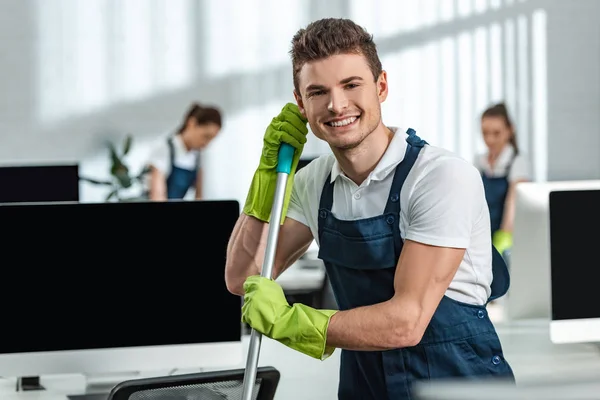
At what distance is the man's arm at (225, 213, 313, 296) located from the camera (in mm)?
2227

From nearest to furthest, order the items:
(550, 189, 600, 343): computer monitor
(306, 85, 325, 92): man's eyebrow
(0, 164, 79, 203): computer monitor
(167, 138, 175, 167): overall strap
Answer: (306, 85, 325, 92): man's eyebrow < (550, 189, 600, 343): computer monitor < (0, 164, 79, 203): computer monitor < (167, 138, 175, 167): overall strap

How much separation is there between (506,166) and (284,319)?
4429 millimetres

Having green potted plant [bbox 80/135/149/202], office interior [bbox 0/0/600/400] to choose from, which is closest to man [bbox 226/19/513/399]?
office interior [bbox 0/0/600/400]

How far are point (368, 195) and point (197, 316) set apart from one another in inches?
25.0

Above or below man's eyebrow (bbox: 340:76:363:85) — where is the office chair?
below

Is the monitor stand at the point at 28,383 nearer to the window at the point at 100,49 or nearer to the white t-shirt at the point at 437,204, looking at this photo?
the white t-shirt at the point at 437,204

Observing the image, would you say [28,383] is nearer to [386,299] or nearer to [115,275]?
[115,275]

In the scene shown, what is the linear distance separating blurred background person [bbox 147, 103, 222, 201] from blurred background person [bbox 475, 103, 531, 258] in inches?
62.6

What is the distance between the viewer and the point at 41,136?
7129 mm

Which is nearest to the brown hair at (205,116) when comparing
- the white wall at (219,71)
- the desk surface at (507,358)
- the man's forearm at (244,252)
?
the white wall at (219,71)

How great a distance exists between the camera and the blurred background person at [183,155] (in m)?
5.89

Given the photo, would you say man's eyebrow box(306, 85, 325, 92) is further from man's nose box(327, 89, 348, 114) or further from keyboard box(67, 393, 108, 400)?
keyboard box(67, 393, 108, 400)

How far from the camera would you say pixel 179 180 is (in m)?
6.25

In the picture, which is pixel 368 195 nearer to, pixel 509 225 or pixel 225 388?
pixel 225 388
